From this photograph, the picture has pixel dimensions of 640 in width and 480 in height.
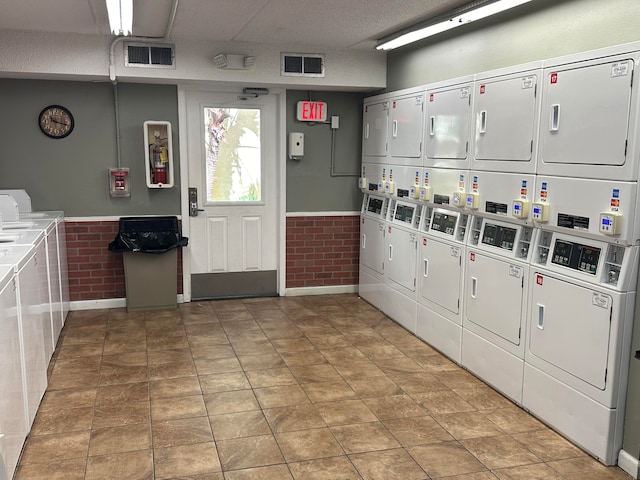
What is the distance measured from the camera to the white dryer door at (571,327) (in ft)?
11.0

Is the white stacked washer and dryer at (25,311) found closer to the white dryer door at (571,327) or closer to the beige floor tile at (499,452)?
the beige floor tile at (499,452)

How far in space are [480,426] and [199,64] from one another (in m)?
4.22

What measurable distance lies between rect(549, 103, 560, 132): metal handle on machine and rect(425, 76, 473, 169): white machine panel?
0.97 meters

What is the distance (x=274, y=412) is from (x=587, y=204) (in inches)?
92.6

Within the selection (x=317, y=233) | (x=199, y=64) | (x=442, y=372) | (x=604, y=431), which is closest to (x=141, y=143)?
(x=199, y=64)

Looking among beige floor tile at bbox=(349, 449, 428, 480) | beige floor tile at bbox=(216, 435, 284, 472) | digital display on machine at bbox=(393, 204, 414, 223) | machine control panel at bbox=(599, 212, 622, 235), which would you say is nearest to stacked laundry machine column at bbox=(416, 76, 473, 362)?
digital display on machine at bbox=(393, 204, 414, 223)

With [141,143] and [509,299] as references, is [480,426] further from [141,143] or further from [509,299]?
[141,143]

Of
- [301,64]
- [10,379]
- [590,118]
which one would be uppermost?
[301,64]

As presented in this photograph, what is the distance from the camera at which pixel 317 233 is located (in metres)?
7.14

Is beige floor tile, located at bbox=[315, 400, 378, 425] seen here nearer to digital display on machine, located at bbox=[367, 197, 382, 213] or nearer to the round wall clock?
digital display on machine, located at bbox=[367, 197, 382, 213]

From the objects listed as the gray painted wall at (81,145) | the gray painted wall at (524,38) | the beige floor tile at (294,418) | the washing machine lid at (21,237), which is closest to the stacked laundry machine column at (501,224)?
the gray painted wall at (524,38)

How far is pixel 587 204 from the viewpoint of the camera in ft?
11.2

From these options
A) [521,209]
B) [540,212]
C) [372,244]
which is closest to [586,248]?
[540,212]

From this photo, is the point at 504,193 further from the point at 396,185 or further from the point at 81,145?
the point at 81,145
